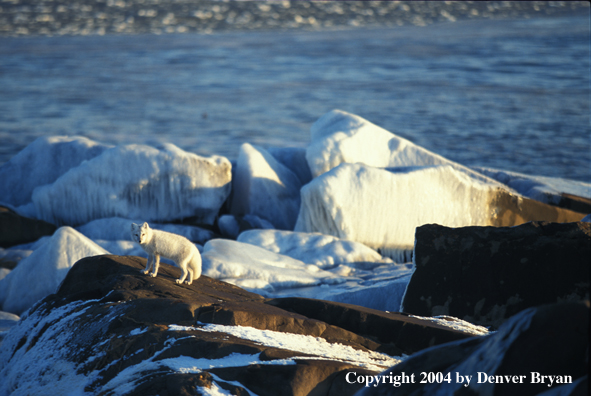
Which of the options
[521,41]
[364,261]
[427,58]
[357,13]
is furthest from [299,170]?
[357,13]

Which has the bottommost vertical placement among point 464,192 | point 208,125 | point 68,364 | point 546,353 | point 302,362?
point 208,125

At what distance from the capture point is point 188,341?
348cm

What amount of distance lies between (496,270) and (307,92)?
1817 cm

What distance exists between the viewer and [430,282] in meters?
5.43

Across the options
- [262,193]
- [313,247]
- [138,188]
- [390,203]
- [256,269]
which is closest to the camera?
[256,269]

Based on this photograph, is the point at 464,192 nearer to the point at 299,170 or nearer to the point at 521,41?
the point at 299,170

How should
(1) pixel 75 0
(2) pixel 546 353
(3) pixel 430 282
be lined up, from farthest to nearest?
(1) pixel 75 0
(3) pixel 430 282
(2) pixel 546 353

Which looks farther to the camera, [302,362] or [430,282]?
[430,282]

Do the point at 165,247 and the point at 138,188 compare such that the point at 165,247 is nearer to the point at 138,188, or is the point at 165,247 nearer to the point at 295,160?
the point at 138,188

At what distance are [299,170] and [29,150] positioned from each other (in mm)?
5382

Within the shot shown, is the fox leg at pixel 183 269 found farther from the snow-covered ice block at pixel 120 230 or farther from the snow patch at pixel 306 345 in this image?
the snow-covered ice block at pixel 120 230

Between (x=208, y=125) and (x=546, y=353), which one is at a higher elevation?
(x=546, y=353)

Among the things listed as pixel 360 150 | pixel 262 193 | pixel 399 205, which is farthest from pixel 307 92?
A: pixel 399 205

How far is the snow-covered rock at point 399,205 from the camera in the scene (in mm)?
9250
